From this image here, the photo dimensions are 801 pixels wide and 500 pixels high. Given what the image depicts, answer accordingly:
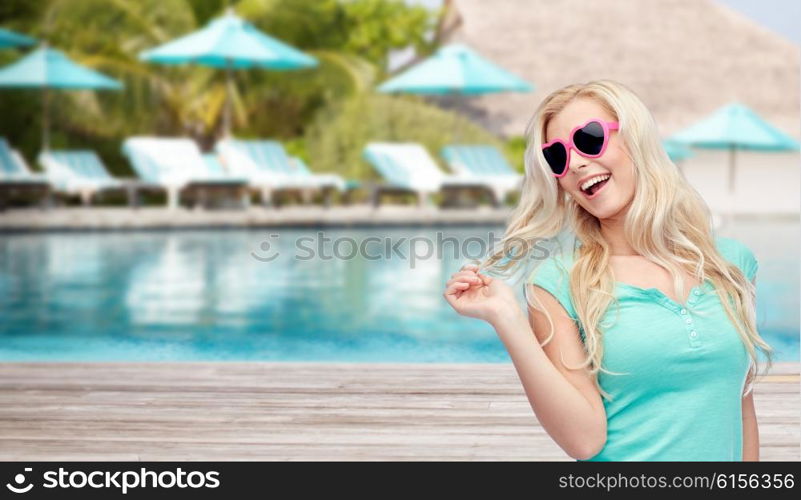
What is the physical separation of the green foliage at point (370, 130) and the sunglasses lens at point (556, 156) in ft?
62.8

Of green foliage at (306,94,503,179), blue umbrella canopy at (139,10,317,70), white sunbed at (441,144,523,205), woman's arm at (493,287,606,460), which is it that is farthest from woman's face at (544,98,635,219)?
green foliage at (306,94,503,179)

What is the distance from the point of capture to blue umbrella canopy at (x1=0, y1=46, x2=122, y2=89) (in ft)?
57.0

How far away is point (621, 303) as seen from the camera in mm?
1633

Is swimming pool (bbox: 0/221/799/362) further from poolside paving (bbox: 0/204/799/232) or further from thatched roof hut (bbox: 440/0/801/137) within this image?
thatched roof hut (bbox: 440/0/801/137)

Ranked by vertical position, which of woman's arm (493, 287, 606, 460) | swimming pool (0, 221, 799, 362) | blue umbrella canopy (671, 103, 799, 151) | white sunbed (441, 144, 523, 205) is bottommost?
woman's arm (493, 287, 606, 460)

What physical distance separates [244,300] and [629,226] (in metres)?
7.61

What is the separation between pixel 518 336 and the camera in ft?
5.13

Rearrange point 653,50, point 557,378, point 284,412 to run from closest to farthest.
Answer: point 557,378 < point 284,412 < point 653,50

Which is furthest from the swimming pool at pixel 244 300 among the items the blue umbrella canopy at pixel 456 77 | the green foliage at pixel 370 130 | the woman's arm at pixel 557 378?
the green foliage at pixel 370 130

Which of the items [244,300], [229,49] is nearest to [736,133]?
[229,49]

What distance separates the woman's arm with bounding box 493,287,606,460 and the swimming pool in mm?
2393

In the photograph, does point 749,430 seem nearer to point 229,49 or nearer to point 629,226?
point 629,226
